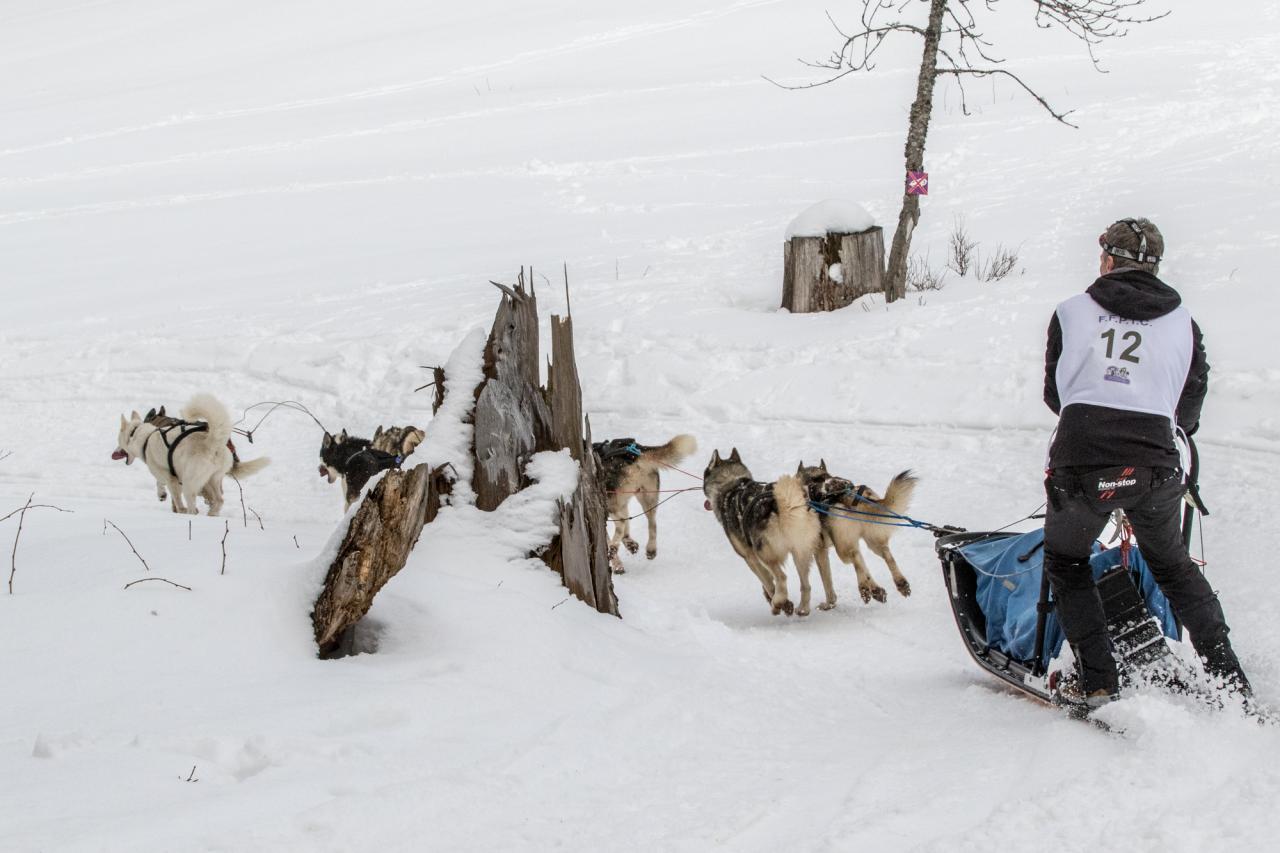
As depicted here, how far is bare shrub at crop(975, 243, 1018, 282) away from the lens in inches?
420

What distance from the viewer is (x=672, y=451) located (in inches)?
296

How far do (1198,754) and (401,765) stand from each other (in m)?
2.25

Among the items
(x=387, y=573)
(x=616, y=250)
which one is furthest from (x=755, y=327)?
(x=387, y=573)

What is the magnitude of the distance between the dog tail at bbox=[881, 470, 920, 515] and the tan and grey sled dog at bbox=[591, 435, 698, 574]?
1.73 meters

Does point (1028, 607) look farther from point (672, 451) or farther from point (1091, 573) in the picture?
point (672, 451)

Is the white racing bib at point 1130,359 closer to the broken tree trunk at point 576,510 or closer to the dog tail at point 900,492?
the broken tree trunk at point 576,510

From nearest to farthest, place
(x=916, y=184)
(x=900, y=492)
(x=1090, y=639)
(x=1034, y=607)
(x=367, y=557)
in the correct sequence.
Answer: (x=1090, y=639), (x=367, y=557), (x=1034, y=607), (x=900, y=492), (x=916, y=184)

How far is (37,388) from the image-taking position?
11422mm

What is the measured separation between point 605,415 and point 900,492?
12.4 feet

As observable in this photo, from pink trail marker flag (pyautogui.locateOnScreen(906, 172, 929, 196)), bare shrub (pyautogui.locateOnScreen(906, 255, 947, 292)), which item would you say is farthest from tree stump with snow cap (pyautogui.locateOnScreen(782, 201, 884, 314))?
pink trail marker flag (pyautogui.locateOnScreen(906, 172, 929, 196))

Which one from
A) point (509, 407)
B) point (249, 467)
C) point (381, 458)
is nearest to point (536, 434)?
point (509, 407)

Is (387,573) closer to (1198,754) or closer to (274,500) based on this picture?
(1198,754)

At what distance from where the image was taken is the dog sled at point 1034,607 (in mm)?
3881

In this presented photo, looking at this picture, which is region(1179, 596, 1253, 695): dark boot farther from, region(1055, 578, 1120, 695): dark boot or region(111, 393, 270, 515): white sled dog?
region(111, 393, 270, 515): white sled dog
